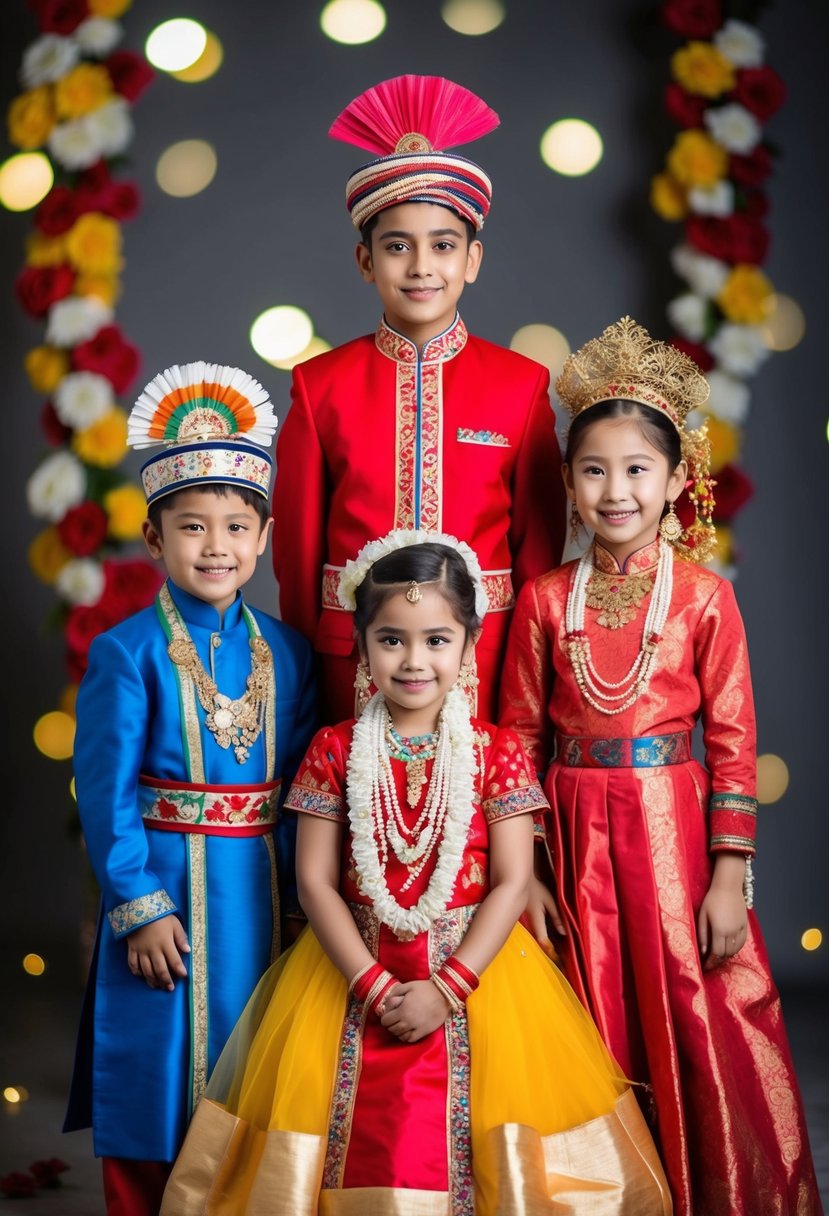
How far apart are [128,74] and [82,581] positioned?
123 cm

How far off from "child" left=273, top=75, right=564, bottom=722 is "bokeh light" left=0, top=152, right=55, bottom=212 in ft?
3.89

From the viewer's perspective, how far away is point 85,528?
3660 mm

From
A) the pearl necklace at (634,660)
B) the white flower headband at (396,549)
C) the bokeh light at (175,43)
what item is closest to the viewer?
the white flower headband at (396,549)

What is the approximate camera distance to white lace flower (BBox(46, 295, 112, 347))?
3.69 meters

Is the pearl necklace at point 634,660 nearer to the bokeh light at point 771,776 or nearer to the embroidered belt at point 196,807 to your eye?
the embroidered belt at point 196,807

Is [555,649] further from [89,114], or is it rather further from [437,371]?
[89,114]

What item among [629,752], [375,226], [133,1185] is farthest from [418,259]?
[133,1185]

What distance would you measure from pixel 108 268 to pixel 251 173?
533 millimetres

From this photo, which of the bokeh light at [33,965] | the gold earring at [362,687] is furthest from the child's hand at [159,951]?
the bokeh light at [33,965]

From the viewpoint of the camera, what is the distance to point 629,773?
8.70ft

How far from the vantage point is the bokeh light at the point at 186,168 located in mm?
3988

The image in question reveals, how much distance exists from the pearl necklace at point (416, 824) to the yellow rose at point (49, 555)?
1430 millimetres

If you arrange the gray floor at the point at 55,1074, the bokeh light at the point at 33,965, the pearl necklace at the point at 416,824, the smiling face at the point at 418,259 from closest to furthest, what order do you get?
the pearl necklace at the point at 416,824 → the smiling face at the point at 418,259 → the gray floor at the point at 55,1074 → the bokeh light at the point at 33,965

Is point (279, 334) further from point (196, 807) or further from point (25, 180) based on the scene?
point (196, 807)
